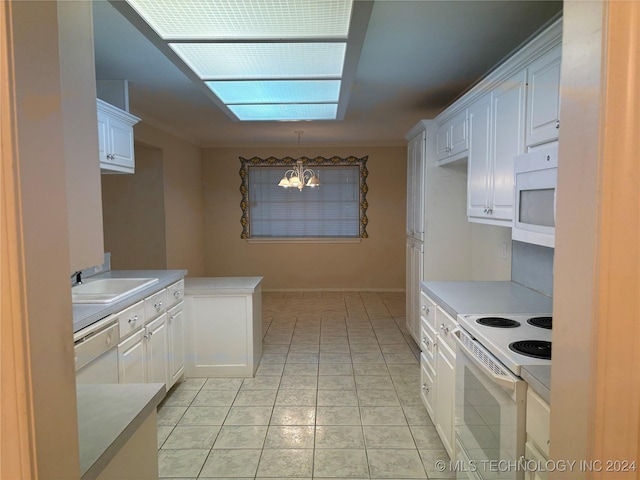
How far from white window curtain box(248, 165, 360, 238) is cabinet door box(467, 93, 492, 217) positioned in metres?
4.16

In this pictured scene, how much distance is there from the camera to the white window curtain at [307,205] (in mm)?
7090

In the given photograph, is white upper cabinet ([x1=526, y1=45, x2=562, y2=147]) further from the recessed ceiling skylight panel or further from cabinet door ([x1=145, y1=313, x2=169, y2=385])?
cabinet door ([x1=145, y1=313, x2=169, y2=385])

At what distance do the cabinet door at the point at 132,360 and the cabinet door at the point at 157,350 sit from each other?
0.07 metres

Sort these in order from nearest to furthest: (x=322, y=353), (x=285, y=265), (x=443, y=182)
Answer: (x=443, y=182)
(x=322, y=353)
(x=285, y=265)

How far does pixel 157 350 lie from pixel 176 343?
0.37 m

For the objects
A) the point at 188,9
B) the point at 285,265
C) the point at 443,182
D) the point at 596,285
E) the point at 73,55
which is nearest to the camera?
the point at 596,285

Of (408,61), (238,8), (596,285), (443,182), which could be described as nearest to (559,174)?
(596,285)

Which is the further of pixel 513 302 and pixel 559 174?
pixel 513 302

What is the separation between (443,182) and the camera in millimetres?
3854

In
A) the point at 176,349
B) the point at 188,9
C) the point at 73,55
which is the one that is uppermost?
the point at 188,9

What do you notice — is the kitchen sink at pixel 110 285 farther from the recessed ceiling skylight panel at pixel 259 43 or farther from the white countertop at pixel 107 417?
the white countertop at pixel 107 417

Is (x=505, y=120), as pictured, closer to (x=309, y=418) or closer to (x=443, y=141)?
(x=443, y=141)

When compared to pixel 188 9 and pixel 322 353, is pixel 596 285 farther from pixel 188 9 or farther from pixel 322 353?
pixel 322 353

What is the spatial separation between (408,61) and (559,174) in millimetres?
2428
